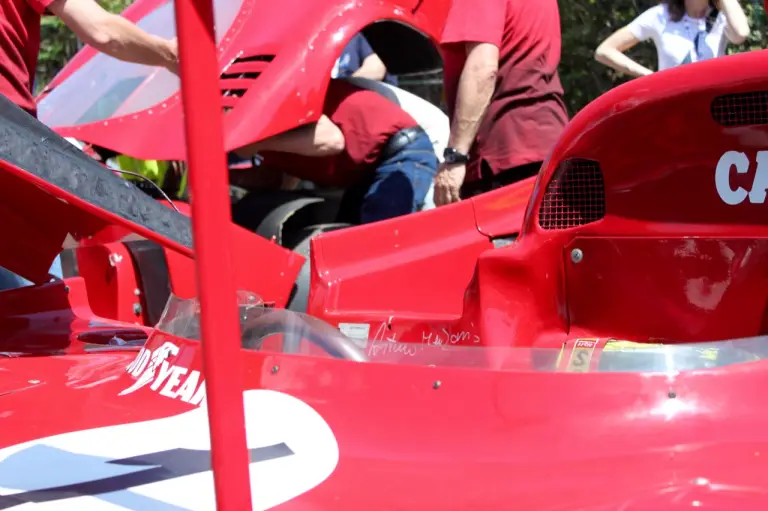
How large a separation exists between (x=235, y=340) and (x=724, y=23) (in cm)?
413

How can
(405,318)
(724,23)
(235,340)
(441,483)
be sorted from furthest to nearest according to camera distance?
(724,23) < (405,318) < (441,483) < (235,340)

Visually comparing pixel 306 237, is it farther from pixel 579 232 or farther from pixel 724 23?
pixel 724 23

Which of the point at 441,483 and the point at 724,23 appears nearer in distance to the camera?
the point at 441,483

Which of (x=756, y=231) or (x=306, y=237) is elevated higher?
(x=756, y=231)

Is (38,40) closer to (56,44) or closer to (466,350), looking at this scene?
(466,350)

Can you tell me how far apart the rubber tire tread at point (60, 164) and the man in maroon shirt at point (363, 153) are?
1257 millimetres

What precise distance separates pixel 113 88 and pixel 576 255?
2.38 metres

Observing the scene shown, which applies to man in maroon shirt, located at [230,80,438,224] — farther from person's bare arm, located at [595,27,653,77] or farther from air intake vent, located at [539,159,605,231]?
person's bare arm, located at [595,27,653,77]

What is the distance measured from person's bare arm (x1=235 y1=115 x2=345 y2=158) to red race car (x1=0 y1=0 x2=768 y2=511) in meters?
1.00

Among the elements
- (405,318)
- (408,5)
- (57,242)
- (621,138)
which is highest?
(408,5)

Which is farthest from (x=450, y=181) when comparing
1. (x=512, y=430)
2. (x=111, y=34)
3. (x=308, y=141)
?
(x=512, y=430)

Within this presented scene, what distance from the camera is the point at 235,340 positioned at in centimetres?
105

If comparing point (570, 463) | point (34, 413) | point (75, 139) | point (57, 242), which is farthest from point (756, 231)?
point (75, 139)

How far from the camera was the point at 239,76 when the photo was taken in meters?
3.30
